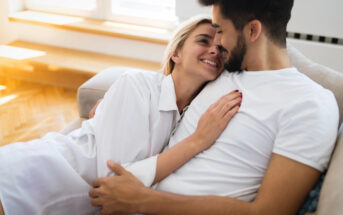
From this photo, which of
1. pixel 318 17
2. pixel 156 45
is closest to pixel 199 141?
pixel 318 17

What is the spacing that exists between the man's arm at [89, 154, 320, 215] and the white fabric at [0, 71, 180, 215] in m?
0.07

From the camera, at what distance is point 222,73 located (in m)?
1.52

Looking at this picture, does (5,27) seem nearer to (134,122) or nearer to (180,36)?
(180,36)

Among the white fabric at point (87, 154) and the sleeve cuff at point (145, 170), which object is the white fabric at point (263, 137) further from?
the white fabric at point (87, 154)

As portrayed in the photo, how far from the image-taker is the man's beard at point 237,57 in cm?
137

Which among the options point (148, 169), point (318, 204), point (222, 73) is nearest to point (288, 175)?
point (318, 204)

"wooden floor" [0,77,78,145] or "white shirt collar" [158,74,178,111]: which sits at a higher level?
"white shirt collar" [158,74,178,111]

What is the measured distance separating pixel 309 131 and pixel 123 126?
2.04ft

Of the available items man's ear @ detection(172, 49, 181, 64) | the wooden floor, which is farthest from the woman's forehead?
the wooden floor

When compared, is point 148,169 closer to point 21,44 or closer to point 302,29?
point 302,29

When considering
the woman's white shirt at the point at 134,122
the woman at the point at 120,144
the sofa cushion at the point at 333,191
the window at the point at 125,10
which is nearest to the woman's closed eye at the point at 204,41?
the woman at the point at 120,144

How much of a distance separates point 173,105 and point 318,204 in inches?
24.6

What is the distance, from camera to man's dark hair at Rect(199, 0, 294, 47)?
1.31 metres

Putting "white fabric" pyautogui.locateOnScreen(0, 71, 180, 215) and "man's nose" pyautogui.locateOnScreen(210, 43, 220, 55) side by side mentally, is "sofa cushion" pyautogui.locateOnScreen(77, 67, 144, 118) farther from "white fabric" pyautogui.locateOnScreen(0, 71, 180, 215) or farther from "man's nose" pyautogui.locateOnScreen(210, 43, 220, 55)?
"man's nose" pyautogui.locateOnScreen(210, 43, 220, 55)
